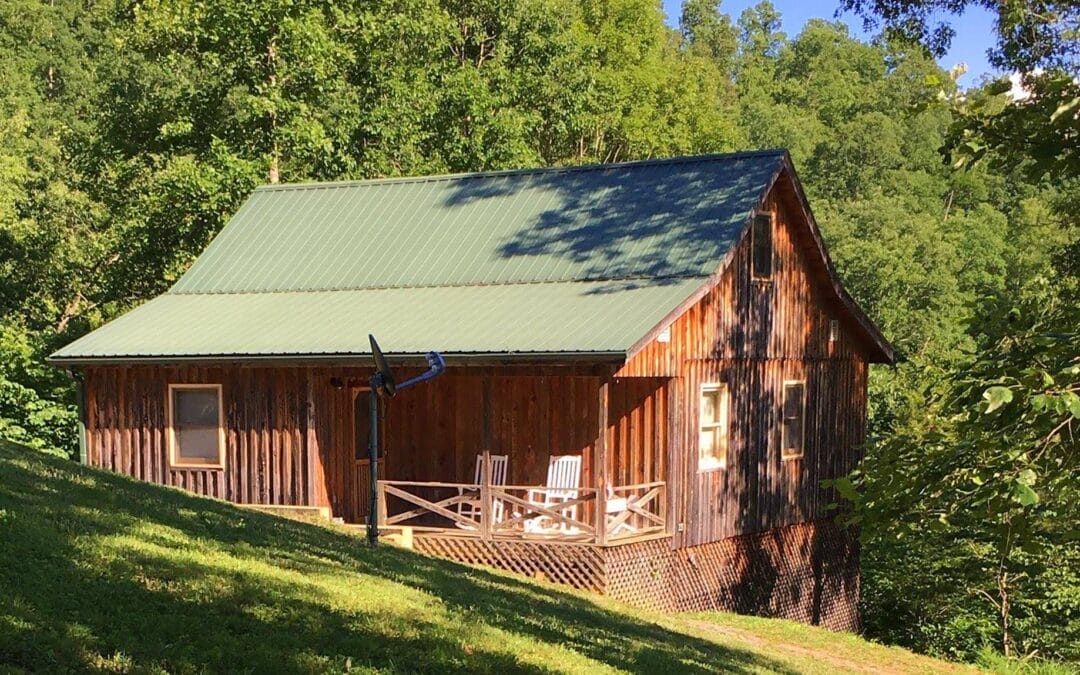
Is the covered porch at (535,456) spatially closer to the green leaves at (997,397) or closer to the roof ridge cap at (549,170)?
the roof ridge cap at (549,170)

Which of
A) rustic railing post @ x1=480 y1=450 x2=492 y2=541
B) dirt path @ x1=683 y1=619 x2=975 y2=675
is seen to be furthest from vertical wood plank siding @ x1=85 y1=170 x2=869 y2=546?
dirt path @ x1=683 y1=619 x2=975 y2=675

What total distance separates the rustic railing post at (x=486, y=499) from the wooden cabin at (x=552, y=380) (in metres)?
0.04

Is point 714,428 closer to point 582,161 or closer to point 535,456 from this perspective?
point 535,456

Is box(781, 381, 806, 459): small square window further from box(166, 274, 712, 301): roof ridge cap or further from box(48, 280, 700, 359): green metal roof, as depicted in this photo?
box(48, 280, 700, 359): green metal roof

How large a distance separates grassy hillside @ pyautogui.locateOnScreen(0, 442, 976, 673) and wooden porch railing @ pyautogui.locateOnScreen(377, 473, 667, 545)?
1.72 metres

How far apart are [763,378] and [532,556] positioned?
17.7 feet

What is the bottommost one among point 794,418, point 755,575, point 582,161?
point 755,575

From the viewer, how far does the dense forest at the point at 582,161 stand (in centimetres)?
830

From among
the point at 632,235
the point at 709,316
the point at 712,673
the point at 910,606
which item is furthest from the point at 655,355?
the point at 910,606

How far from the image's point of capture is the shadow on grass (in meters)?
8.63

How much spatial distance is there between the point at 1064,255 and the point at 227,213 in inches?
728

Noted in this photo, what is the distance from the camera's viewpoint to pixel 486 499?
18688mm

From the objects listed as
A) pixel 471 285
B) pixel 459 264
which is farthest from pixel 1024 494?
pixel 459 264

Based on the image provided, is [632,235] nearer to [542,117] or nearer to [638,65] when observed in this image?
[542,117]
